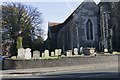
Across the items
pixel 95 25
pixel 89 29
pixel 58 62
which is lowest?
pixel 58 62

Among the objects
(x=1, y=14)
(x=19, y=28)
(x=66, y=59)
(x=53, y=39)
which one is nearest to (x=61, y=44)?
(x=53, y=39)

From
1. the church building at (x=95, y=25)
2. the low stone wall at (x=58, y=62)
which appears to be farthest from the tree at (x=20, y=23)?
the low stone wall at (x=58, y=62)

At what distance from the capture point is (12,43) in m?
60.7

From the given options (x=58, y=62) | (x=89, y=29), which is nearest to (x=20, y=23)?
(x=89, y=29)

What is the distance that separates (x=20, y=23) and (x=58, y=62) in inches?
1202

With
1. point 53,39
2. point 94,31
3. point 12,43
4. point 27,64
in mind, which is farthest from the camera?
point 53,39

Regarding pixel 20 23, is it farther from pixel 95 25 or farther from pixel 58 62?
pixel 58 62

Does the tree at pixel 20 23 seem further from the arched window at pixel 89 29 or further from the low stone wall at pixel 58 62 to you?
the low stone wall at pixel 58 62

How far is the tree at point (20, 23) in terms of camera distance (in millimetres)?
61969

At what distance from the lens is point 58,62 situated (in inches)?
1340

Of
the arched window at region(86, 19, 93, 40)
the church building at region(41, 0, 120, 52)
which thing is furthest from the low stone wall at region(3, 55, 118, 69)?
the arched window at region(86, 19, 93, 40)

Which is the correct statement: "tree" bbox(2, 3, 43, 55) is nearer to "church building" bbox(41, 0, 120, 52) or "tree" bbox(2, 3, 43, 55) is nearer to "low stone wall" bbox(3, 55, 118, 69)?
"church building" bbox(41, 0, 120, 52)

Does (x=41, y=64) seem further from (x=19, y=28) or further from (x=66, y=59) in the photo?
(x=19, y=28)

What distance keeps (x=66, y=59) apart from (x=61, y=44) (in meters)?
30.4
